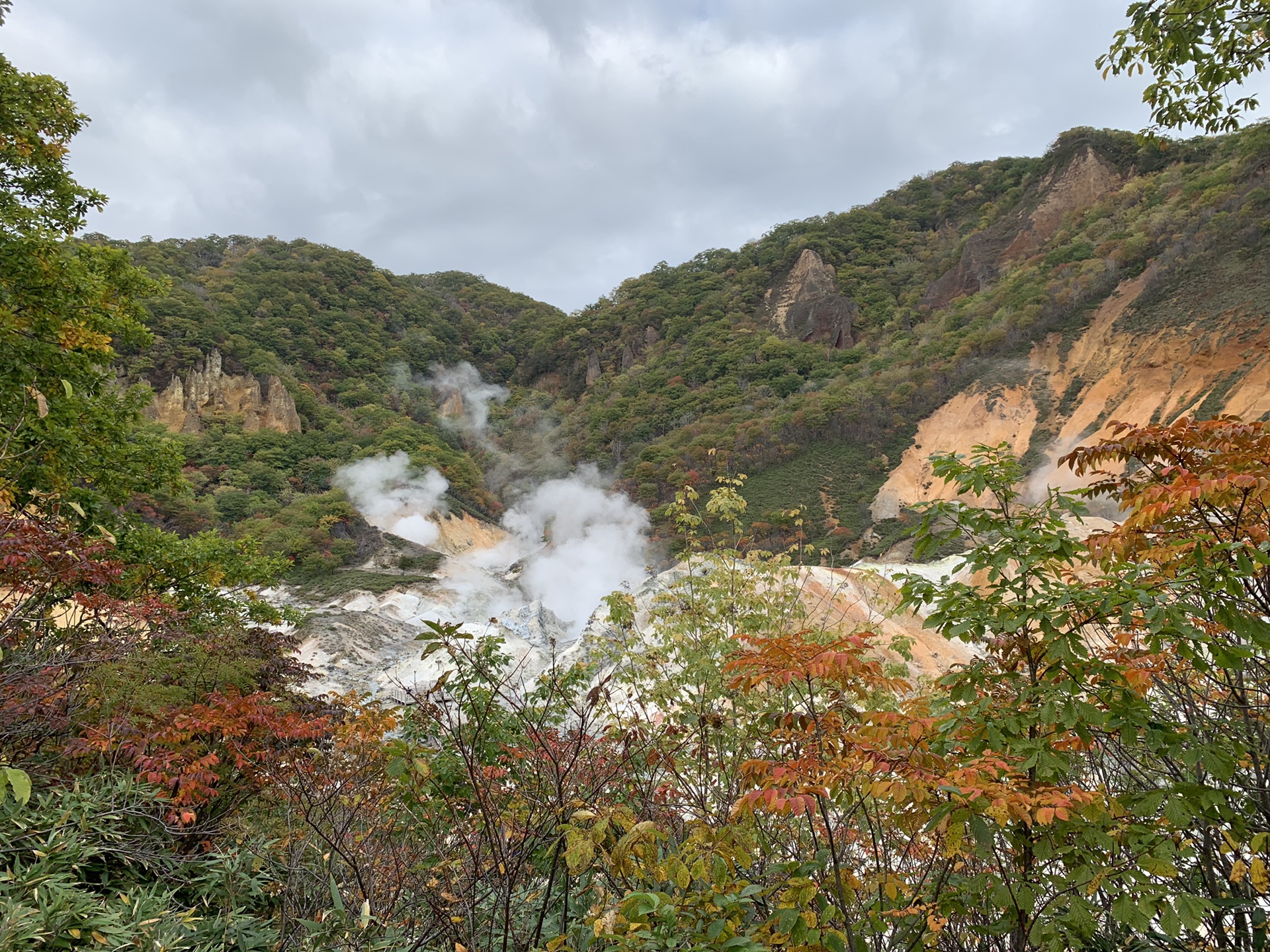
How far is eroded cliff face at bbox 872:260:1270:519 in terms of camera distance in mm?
21469

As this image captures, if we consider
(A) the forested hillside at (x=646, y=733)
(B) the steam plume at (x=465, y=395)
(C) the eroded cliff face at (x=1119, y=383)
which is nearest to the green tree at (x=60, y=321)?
(A) the forested hillside at (x=646, y=733)

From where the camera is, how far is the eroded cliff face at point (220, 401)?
131ft

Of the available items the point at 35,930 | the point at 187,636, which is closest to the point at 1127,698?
the point at 35,930

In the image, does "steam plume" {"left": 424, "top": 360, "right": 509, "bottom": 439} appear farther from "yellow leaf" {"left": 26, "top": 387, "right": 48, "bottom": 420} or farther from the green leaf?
the green leaf

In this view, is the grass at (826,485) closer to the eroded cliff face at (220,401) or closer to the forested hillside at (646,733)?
the forested hillside at (646,733)

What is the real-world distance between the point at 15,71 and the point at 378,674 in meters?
13.8

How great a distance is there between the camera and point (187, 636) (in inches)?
225

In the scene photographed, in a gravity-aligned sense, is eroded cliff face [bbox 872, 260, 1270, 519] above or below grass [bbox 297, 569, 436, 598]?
above

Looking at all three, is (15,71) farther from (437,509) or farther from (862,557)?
(437,509)

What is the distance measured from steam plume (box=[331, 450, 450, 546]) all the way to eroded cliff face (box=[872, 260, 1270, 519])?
72.0 feet

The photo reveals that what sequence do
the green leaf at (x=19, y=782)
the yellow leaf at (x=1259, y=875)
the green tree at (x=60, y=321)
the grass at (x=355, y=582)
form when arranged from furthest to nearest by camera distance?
the grass at (x=355, y=582) < the green tree at (x=60, y=321) < the yellow leaf at (x=1259, y=875) < the green leaf at (x=19, y=782)

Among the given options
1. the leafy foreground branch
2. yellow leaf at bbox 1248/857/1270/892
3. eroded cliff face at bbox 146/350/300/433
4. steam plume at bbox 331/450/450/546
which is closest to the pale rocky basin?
steam plume at bbox 331/450/450/546

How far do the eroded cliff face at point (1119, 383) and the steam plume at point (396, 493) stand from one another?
2194cm

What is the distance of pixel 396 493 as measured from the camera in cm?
3750
